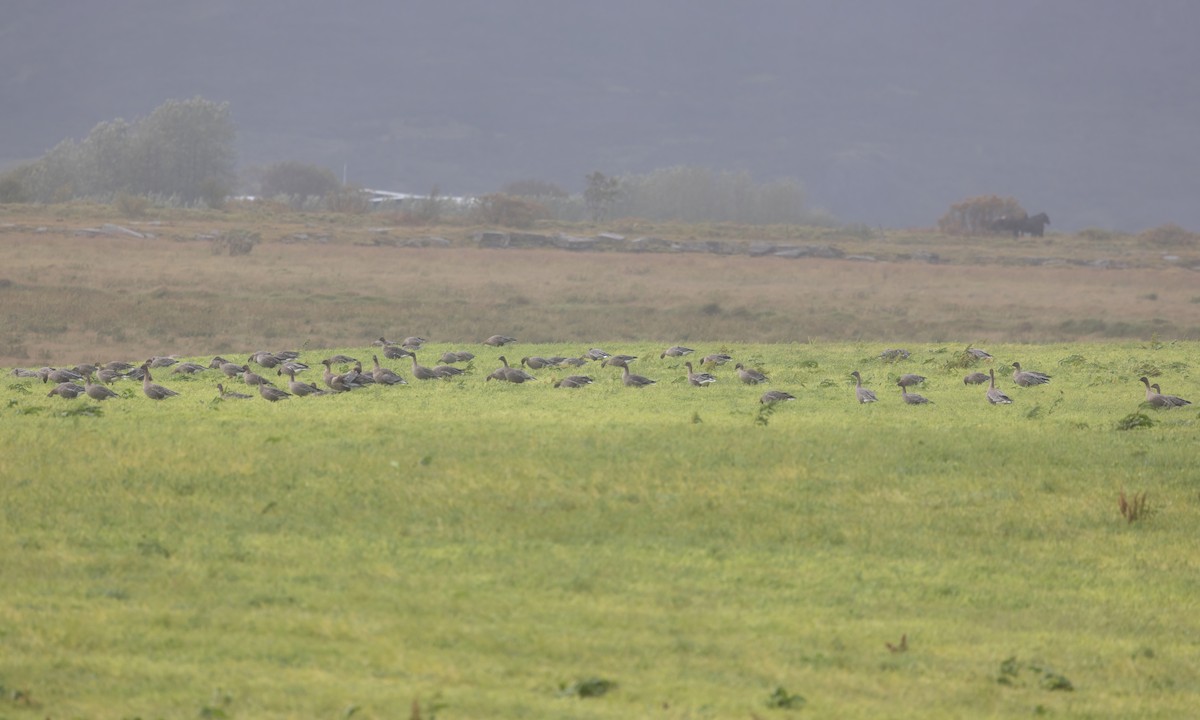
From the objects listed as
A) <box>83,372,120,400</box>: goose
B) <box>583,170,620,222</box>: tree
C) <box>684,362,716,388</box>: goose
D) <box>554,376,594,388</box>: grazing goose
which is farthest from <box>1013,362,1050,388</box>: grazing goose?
<box>583,170,620,222</box>: tree

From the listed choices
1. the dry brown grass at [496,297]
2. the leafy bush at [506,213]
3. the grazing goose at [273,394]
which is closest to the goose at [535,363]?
the grazing goose at [273,394]

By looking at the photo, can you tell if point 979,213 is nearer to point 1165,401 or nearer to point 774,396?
point 1165,401

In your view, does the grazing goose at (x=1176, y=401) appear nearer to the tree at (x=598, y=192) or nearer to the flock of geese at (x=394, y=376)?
the flock of geese at (x=394, y=376)

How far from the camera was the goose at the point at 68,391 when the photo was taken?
79.4 ft

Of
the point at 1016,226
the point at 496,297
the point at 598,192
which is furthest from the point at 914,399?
the point at 598,192

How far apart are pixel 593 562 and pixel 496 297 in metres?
42.0

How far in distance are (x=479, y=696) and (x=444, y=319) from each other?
39.5 metres

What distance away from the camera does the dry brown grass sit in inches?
1827

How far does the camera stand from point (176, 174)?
13188cm

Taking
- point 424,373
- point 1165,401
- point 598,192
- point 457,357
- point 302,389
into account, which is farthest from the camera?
point 598,192

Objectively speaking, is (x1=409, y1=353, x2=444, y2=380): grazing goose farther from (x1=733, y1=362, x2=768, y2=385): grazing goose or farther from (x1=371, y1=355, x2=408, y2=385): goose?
(x1=733, y1=362, x2=768, y2=385): grazing goose

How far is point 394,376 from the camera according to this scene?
26.9 m

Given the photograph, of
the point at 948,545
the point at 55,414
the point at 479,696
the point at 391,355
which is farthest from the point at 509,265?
the point at 479,696

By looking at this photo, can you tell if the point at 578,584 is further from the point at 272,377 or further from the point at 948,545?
the point at 272,377
